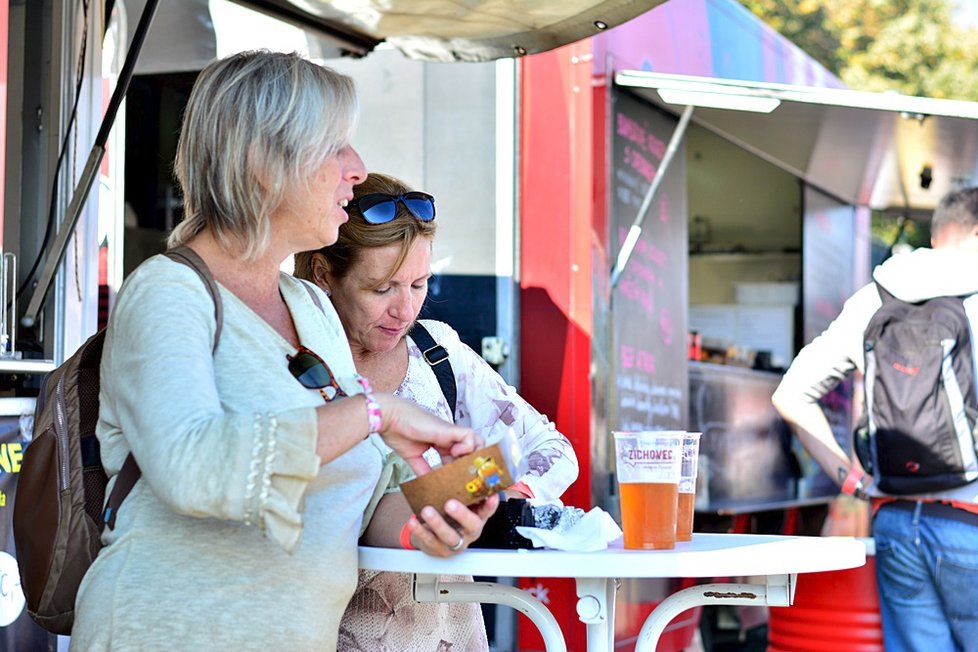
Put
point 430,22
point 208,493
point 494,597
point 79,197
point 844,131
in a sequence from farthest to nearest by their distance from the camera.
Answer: point 844,131 → point 430,22 → point 79,197 → point 494,597 → point 208,493

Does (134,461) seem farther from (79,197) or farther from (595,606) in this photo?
(79,197)

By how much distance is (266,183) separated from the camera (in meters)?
1.71

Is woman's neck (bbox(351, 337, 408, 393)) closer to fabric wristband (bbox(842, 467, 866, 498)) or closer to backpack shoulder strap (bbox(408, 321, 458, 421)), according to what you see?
backpack shoulder strap (bbox(408, 321, 458, 421))

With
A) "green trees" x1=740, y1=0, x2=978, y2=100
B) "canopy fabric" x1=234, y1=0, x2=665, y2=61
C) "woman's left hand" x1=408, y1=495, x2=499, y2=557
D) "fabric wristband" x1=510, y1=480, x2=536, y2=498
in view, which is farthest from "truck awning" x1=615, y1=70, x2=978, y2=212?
"green trees" x1=740, y1=0, x2=978, y2=100

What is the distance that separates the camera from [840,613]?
376 cm

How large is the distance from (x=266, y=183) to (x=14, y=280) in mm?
1508

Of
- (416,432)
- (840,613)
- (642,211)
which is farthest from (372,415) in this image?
(642,211)

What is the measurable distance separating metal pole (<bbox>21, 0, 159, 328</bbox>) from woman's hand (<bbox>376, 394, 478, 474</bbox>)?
1.54 meters

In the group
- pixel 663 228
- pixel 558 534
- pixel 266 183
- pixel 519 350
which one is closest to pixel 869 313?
pixel 519 350

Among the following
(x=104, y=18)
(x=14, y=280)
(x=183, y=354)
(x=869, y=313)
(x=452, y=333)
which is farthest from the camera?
(x=869, y=313)

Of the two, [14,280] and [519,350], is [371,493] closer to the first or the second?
[14,280]

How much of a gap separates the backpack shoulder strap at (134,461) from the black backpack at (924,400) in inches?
98.7

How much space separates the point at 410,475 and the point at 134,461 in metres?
0.52

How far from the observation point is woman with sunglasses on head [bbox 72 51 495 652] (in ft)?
4.87
